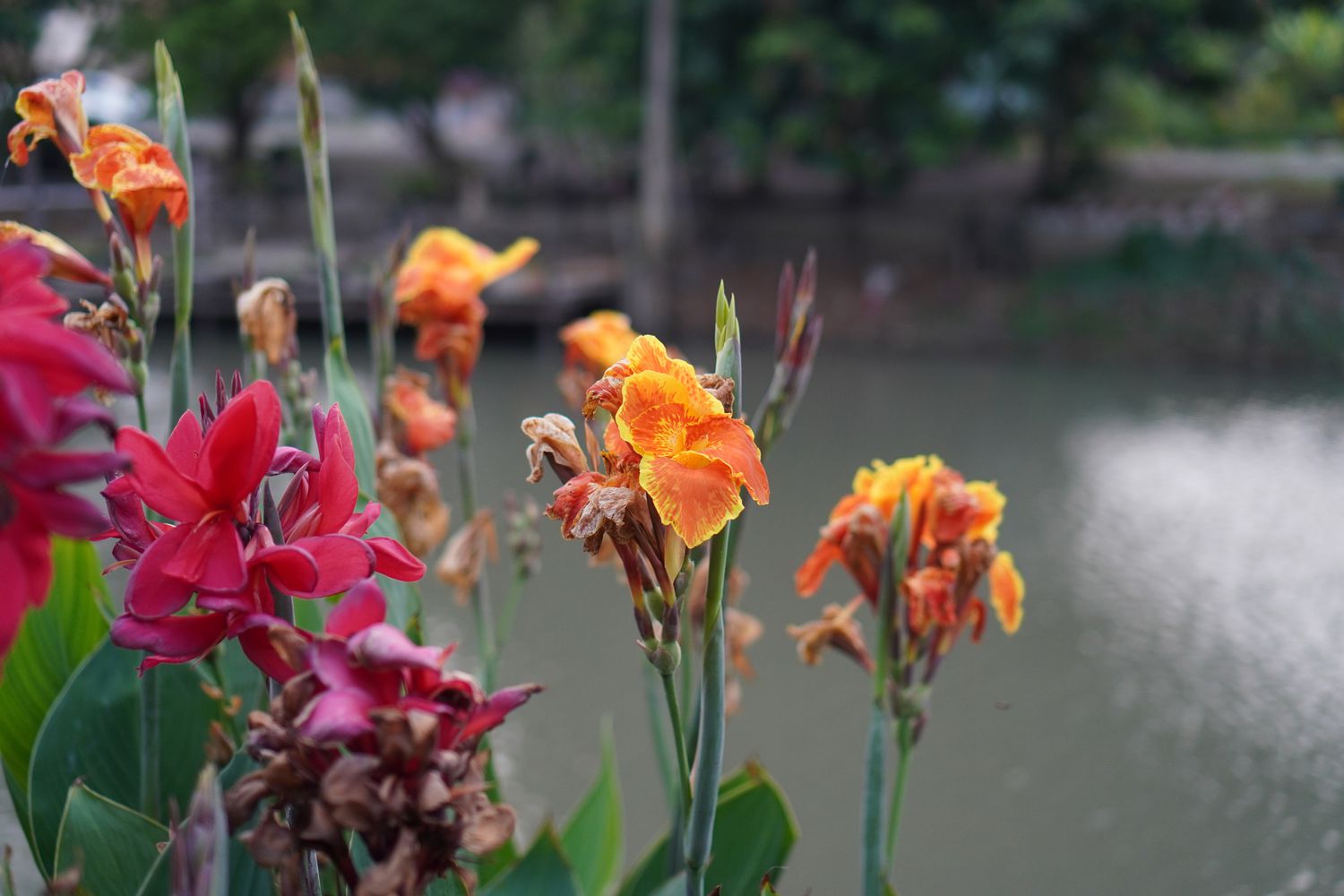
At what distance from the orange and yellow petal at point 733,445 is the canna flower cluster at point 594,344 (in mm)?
506

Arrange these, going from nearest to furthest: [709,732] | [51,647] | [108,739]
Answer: [709,732] < [108,739] < [51,647]

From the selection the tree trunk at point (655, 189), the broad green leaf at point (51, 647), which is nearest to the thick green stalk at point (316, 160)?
the broad green leaf at point (51, 647)

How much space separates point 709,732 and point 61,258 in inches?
21.3

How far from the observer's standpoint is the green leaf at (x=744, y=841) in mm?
1141

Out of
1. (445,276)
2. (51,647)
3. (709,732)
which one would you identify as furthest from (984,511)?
(51,647)

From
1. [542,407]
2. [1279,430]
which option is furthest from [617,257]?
[1279,430]

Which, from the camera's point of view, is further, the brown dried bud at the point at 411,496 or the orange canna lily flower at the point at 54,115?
the brown dried bud at the point at 411,496

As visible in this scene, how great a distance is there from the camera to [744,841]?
3.79ft

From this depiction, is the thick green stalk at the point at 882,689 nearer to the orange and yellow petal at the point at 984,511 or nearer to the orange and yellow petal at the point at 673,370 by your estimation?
the orange and yellow petal at the point at 984,511

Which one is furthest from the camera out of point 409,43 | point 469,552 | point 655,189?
point 409,43

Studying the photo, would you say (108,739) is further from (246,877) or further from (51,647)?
(246,877)

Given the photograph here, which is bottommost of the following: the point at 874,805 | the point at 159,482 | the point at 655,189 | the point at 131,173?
the point at 655,189

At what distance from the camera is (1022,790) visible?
2.72m

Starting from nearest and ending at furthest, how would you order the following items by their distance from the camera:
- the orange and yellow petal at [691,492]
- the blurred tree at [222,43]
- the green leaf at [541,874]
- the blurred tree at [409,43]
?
the orange and yellow petal at [691,492], the green leaf at [541,874], the blurred tree at [222,43], the blurred tree at [409,43]
